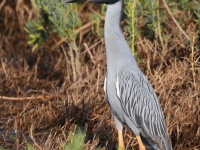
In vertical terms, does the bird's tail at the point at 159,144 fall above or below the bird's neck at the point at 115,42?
below

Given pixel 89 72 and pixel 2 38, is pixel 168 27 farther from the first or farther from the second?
pixel 2 38

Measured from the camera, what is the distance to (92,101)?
677cm

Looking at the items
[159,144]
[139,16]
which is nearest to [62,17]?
[139,16]

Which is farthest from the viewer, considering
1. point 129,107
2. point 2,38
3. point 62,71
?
point 2,38

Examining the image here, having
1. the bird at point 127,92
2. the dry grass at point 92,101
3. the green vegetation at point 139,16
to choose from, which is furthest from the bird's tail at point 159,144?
the green vegetation at point 139,16

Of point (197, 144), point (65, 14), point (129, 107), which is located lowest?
point (197, 144)

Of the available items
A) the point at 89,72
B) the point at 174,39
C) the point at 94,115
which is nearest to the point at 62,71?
the point at 89,72

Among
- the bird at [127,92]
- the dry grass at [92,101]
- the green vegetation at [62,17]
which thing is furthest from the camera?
the green vegetation at [62,17]

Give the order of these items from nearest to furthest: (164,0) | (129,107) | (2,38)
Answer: (129,107) < (164,0) < (2,38)

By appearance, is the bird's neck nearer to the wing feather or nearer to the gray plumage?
the gray plumage

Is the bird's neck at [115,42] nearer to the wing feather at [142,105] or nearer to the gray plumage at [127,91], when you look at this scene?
the gray plumage at [127,91]

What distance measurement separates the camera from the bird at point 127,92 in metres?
5.50

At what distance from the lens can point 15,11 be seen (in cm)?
1066

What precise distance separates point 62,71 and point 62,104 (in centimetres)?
235
